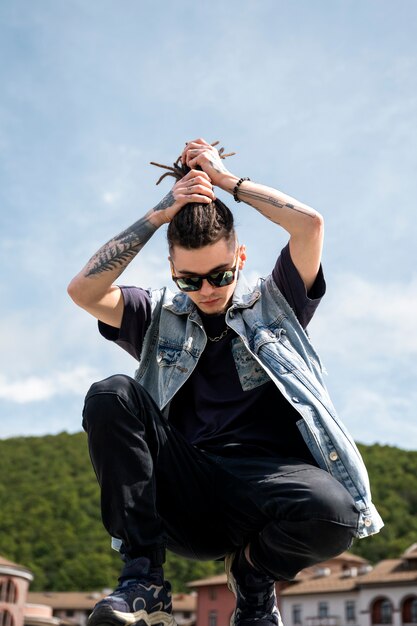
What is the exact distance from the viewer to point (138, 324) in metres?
4.08

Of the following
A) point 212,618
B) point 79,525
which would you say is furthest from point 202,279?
point 79,525

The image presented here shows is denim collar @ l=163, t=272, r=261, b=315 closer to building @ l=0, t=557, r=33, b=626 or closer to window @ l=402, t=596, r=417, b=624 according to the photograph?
building @ l=0, t=557, r=33, b=626

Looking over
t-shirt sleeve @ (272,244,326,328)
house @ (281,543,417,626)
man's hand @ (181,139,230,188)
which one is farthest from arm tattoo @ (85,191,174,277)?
house @ (281,543,417,626)

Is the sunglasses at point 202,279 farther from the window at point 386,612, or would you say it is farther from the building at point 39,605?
the window at point 386,612

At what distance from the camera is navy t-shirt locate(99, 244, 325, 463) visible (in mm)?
3611

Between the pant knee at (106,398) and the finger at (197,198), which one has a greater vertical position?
the finger at (197,198)

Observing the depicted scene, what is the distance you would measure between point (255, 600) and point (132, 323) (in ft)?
5.27

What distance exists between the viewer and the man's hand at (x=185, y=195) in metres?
3.83

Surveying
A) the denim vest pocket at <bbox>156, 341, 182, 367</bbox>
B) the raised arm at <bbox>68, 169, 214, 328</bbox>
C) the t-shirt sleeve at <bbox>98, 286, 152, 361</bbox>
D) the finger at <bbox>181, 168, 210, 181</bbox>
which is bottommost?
the denim vest pocket at <bbox>156, 341, 182, 367</bbox>

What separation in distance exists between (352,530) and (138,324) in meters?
1.65

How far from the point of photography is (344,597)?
5756 centimetres

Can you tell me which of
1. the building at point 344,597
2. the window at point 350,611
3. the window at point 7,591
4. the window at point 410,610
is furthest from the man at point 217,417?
the window at point 350,611

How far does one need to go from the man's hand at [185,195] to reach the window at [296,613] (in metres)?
62.1

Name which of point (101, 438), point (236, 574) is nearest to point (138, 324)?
point (101, 438)
